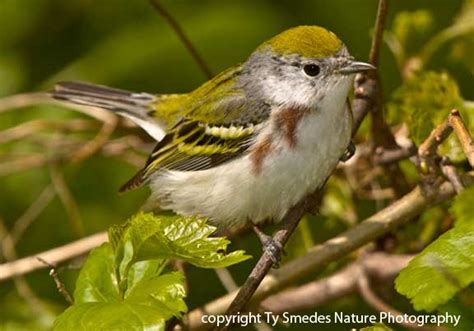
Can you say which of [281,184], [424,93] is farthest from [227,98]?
[424,93]

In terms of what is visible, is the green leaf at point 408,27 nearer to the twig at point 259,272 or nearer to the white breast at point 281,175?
the white breast at point 281,175

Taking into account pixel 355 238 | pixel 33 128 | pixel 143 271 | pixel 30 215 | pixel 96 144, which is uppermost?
pixel 33 128

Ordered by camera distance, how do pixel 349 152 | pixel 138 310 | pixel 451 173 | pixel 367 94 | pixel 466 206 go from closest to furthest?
pixel 466 206, pixel 138 310, pixel 451 173, pixel 367 94, pixel 349 152

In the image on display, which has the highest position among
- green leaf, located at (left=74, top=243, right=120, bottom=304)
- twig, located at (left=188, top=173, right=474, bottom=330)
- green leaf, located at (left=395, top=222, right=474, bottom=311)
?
green leaf, located at (left=74, top=243, right=120, bottom=304)

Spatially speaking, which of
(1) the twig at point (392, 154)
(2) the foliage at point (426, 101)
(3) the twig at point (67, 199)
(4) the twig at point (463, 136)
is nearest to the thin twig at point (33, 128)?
(3) the twig at point (67, 199)

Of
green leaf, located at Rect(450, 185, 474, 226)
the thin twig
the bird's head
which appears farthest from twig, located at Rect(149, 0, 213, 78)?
green leaf, located at Rect(450, 185, 474, 226)

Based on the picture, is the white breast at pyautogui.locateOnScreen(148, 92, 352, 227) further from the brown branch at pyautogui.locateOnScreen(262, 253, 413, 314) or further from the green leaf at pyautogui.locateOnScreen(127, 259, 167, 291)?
the green leaf at pyautogui.locateOnScreen(127, 259, 167, 291)

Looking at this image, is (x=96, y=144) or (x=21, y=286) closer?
(x=21, y=286)

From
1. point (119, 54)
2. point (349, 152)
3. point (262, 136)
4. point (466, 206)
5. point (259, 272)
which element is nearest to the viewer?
point (466, 206)

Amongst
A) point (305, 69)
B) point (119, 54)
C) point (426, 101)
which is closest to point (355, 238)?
point (426, 101)

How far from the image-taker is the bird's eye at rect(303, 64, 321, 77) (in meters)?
3.20

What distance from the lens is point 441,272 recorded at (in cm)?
185

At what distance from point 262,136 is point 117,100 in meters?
1.05

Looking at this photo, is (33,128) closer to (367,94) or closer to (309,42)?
(309,42)
